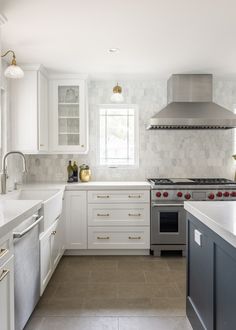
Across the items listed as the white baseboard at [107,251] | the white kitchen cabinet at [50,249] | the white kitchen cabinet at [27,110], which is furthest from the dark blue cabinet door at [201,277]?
the white kitchen cabinet at [27,110]

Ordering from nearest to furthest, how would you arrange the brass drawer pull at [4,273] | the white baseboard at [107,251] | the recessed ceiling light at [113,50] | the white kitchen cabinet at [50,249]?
1. the brass drawer pull at [4,273]
2. the white kitchen cabinet at [50,249]
3. the recessed ceiling light at [113,50]
4. the white baseboard at [107,251]

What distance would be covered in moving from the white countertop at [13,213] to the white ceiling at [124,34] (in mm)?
1418

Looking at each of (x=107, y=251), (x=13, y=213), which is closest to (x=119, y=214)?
(x=107, y=251)

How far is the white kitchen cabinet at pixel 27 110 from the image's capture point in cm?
358

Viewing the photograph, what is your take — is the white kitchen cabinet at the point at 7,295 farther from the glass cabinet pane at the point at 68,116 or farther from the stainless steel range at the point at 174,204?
the glass cabinet pane at the point at 68,116

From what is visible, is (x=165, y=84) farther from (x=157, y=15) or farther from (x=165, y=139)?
(x=157, y=15)

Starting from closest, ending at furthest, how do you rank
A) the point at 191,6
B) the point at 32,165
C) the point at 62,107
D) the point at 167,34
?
the point at 191,6, the point at 167,34, the point at 62,107, the point at 32,165

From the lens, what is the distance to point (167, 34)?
9.02 feet

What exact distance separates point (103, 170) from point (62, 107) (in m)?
1.05

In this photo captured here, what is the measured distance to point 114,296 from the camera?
270 centimetres

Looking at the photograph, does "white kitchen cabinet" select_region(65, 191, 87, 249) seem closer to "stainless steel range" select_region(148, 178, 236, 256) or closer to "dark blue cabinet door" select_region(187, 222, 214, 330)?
"stainless steel range" select_region(148, 178, 236, 256)

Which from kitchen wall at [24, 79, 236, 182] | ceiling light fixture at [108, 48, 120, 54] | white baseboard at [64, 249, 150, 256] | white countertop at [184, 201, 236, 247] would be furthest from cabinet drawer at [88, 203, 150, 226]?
ceiling light fixture at [108, 48, 120, 54]

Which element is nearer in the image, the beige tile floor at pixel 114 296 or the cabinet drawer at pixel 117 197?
the beige tile floor at pixel 114 296

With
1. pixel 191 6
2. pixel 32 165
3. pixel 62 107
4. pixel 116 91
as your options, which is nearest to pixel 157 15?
pixel 191 6
